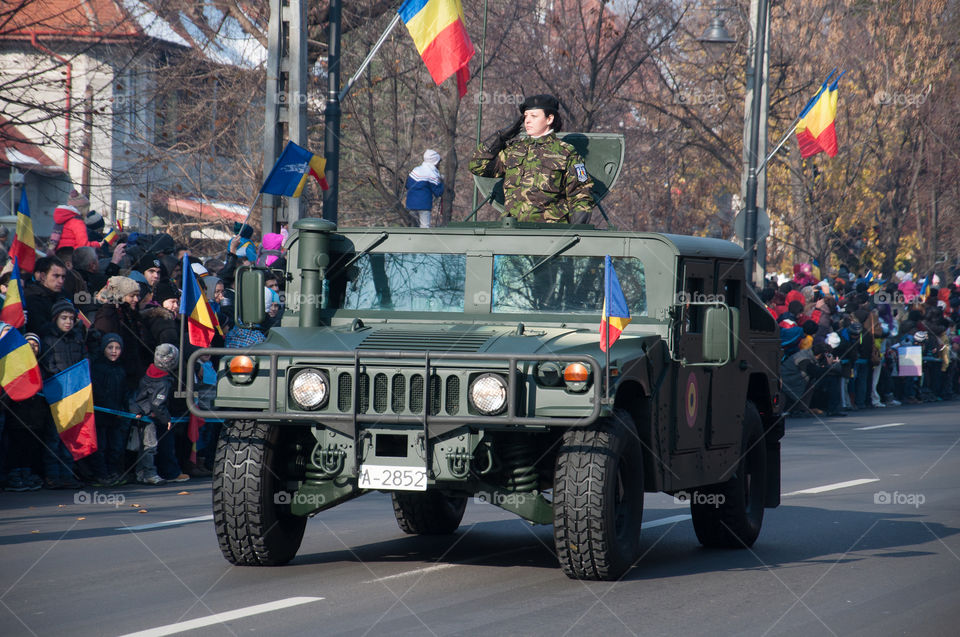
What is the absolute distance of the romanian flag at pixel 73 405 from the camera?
481 inches

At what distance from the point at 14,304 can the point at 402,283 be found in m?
4.66

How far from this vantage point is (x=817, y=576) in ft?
28.9

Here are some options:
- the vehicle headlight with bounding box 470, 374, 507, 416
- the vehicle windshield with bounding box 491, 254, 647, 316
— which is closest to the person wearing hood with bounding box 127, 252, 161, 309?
the vehicle windshield with bounding box 491, 254, 647, 316

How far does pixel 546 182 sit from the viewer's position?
9828mm

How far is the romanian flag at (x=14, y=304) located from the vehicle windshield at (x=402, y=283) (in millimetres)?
A: 4215

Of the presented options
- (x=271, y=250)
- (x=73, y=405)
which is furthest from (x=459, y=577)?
(x=271, y=250)

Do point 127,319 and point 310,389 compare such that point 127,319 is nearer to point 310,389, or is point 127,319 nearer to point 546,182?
point 546,182

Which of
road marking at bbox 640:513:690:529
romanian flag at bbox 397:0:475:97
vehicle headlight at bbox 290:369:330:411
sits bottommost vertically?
road marking at bbox 640:513:690:529

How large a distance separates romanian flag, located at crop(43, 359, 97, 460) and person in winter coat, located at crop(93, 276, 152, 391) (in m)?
0.89

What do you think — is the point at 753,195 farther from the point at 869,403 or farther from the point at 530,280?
the point at 530,280

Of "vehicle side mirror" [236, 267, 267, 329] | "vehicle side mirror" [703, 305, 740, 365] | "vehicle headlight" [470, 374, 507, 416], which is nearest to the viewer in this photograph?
"vehicle headlight" [470, 374, 507, 416]

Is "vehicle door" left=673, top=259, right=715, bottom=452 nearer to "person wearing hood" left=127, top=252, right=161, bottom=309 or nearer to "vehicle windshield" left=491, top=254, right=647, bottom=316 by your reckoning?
"vehicle windshield" left=491, top=254, right=647, bottom=316

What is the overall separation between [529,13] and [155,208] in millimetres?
10159

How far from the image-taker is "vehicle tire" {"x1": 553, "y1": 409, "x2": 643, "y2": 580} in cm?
761
